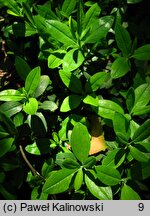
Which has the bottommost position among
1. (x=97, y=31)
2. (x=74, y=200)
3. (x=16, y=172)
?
(x=74, y=200)

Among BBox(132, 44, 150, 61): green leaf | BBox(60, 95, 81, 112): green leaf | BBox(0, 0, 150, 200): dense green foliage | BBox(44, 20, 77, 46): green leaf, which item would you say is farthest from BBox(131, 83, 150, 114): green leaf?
BBox(44, 20, 77, 46): green leaf

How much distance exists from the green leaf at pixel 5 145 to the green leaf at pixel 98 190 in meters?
0.34

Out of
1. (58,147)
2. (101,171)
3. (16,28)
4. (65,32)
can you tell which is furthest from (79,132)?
(16,28)

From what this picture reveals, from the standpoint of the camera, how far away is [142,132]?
1151mm

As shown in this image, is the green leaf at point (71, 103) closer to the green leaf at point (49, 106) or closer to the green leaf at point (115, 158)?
the green leaf at point (49, 106)

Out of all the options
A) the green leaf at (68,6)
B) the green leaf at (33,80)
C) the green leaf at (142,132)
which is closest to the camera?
the green leaf at (142,132)

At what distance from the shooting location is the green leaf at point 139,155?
1151mm

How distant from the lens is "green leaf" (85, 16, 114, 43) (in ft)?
4.01

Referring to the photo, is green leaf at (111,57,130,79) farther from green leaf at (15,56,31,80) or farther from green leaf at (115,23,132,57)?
green leaf at (15,56,31,80)

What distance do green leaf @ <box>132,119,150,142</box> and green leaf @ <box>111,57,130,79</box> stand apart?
0.27 metres

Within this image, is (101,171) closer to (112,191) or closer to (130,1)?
(112,191)

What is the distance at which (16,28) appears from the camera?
1.43m

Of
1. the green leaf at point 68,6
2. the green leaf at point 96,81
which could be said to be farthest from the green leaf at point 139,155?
the green leaf at point 68,6

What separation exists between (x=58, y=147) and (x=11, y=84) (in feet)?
1.73
